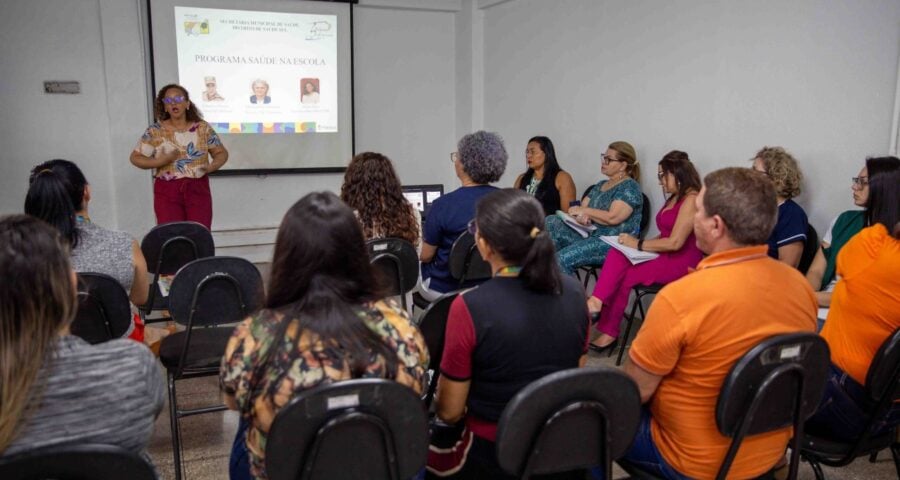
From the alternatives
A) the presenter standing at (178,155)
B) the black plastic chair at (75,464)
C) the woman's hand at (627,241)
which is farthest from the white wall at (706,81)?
the black plastic chair at (75,464)

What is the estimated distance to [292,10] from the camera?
5.64 metres

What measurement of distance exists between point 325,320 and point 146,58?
4737 mm

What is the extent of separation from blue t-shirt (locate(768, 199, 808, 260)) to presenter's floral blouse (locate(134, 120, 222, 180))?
3.45 m

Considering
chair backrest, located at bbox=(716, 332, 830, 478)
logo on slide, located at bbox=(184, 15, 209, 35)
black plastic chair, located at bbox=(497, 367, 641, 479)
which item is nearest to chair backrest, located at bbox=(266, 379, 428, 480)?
black plastic chair, located at bbox=(497, 367, 641, 479)

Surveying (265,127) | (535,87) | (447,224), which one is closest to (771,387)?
(447,224)

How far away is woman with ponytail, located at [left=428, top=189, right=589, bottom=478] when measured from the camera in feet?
4.91

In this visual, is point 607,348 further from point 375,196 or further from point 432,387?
point 432,387

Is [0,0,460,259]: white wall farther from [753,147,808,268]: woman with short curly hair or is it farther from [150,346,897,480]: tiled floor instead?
[753,147,808,268]: woman with short curly hair

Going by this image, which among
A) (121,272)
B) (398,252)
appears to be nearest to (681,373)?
(398,252)

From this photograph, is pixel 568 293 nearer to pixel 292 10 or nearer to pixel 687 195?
pixel 687 195

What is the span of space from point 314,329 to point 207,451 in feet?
5.34

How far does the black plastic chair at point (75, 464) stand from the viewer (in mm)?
1095

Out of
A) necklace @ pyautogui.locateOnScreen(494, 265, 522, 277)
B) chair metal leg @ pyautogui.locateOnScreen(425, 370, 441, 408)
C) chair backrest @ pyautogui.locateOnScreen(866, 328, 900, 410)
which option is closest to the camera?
necklace @ pyautogui.locateOnScreen(494, 265, 522, 277)

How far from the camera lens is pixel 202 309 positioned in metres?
2.43
